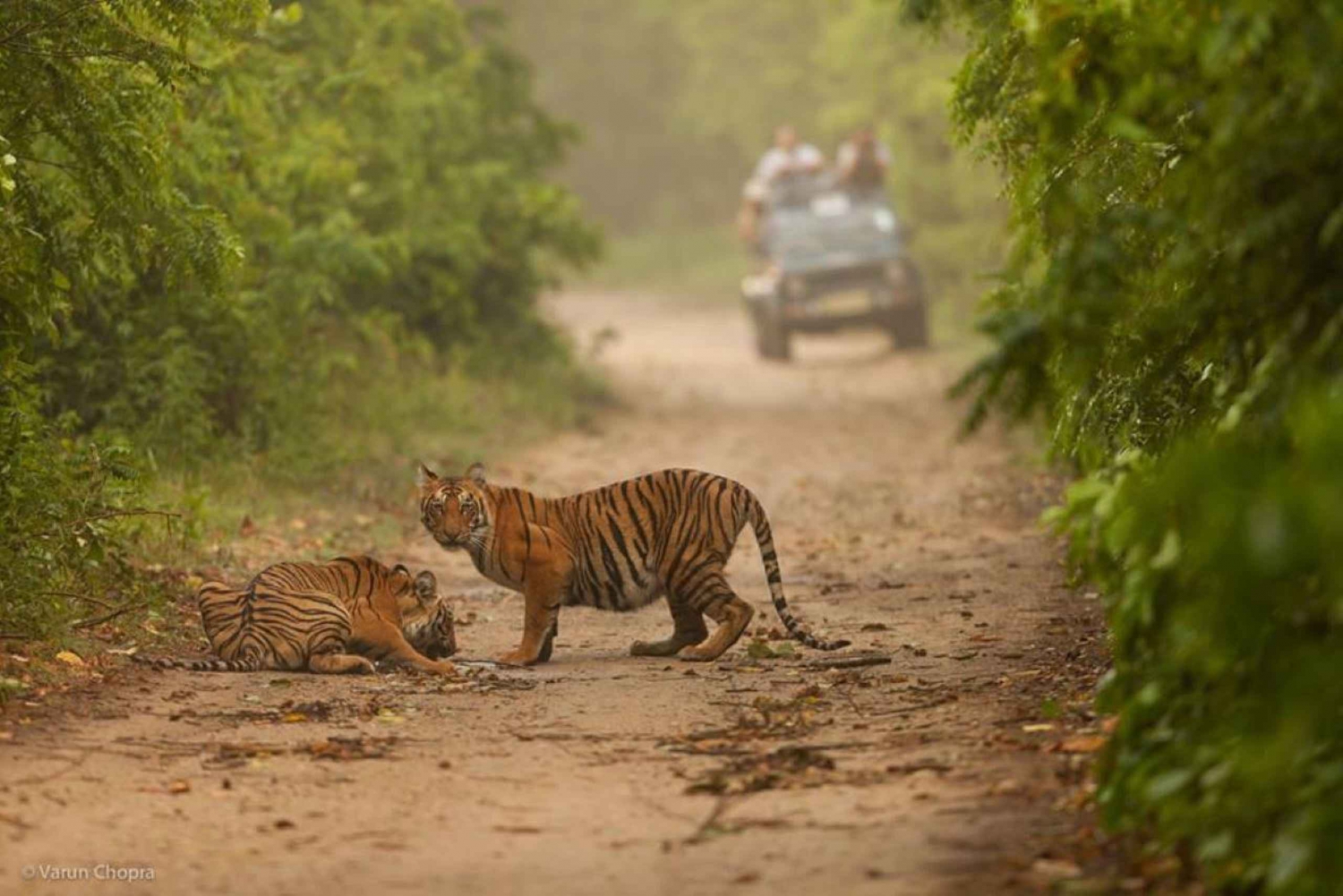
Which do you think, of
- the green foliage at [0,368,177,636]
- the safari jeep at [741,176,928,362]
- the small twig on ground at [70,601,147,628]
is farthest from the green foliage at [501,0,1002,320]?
the small twig on ground at [70,601,147,628]

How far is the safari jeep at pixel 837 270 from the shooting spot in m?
29.0

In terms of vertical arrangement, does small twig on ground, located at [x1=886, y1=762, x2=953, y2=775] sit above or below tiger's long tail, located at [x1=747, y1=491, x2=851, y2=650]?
below

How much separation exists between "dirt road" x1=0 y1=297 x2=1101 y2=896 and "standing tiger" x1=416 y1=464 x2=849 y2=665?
0.26 m

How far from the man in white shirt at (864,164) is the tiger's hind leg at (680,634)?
19.8 meters

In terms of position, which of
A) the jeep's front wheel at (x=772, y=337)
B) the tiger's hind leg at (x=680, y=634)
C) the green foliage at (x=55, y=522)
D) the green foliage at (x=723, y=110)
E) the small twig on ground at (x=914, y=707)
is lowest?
the small twig on ground at (x=914, y=707)

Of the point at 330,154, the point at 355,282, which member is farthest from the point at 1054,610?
the point at 355,282

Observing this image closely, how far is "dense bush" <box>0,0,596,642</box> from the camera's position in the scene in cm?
1033

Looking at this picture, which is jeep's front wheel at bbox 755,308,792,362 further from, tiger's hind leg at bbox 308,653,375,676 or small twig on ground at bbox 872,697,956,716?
small twig on ground at bbox 872,697,956,716

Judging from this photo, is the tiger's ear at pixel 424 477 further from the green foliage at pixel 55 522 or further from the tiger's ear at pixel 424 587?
the green foliage at pixel 55 522

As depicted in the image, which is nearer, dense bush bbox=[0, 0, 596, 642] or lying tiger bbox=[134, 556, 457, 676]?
lying tiger bbox=[134, 556, 457, 676]

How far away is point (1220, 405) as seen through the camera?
25.6ft

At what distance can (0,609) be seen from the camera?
9844 millimetres

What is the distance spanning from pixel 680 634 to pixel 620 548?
521 millimetres

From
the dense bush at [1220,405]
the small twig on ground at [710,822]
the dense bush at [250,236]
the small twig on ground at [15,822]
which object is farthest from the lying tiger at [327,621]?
the dense bush at [1220,405]
